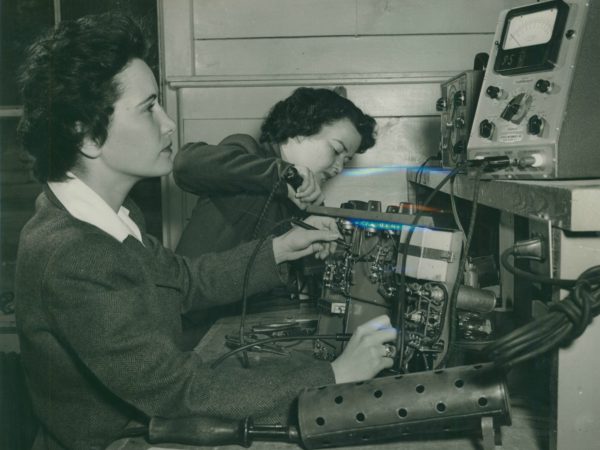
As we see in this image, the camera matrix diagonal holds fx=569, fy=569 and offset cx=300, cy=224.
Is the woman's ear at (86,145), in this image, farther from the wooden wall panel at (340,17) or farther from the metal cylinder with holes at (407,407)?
the wooden wall panel at (340,17)

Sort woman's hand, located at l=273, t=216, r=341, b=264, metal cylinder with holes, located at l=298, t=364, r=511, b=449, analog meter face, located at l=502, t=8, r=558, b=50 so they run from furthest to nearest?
woman's hand, located at l=273, t=216, r=341, b=264, analog meter face, located at l=502, t=8, r=558, b=50, metal cylinder with holes, located at l=298, t=364, r=511, b=449

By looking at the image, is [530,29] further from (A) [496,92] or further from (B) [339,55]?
(B) [339,55]

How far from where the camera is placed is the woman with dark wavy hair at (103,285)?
966mm

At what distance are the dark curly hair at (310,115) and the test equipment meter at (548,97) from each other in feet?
3.21

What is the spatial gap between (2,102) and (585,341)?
2771mm

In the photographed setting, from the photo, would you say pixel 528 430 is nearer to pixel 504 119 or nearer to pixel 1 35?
pixel 504 119

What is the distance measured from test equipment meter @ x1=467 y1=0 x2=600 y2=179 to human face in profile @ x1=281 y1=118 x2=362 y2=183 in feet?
3.14

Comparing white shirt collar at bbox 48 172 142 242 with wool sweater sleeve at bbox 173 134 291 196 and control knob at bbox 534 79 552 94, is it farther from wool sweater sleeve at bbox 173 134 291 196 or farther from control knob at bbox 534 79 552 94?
control knob at bbox 534 79 552 94

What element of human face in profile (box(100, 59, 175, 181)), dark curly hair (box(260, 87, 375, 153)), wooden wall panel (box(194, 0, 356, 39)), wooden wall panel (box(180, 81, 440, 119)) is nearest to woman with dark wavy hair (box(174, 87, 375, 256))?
dark curly hair (box(260, 87, 375, 153))

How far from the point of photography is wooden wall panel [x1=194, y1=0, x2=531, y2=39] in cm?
257

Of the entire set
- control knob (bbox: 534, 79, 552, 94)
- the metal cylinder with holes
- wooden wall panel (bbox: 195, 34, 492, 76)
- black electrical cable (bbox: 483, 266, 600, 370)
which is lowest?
the metal cylinder with holes

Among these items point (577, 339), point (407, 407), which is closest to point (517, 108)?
point (577, 339)

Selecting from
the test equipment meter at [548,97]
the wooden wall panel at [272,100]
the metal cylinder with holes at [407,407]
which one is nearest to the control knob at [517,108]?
the test equipment meter at [548,97]

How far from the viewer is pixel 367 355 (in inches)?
Result: 40.3
